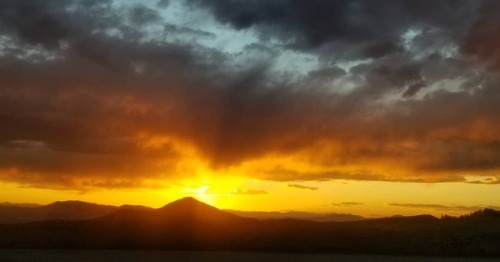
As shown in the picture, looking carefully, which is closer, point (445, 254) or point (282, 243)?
point (445, 254)

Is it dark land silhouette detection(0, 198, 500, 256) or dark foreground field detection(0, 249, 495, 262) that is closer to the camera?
dark foreground field detection(0, 249, 495, 262)

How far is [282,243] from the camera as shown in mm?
135500

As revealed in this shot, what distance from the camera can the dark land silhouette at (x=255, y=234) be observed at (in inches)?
5125

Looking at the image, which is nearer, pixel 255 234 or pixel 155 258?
pixel 155 258

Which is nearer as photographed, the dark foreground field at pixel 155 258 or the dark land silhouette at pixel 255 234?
the dark foreground field at pixel 155 258

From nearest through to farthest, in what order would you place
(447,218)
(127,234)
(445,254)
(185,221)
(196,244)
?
(445,254) < (196,244) < (127,234) < (185,221) < (447,218)

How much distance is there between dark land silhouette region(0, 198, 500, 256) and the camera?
130163 mm

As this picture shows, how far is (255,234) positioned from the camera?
14362cm

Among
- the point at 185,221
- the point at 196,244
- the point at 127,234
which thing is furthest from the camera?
the point at 185,221

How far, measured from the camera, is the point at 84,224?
490 ft

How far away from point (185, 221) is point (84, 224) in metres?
22.8

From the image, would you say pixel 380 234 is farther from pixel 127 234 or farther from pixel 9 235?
pixel 9 235

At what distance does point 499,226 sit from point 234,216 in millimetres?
61600

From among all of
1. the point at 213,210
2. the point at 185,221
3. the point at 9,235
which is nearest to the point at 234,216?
the point at 213,210
